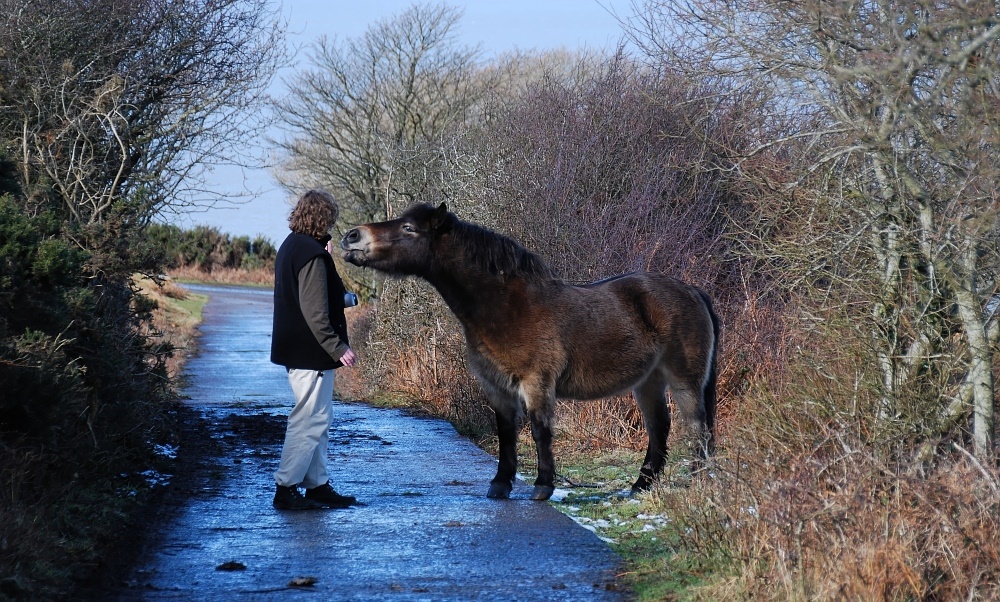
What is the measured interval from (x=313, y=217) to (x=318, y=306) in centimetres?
67

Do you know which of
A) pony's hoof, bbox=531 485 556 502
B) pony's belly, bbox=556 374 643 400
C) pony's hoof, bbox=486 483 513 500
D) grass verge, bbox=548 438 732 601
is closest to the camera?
grass verge, bbox=548 438 732 601

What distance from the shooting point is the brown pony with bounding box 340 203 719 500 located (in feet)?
26.9

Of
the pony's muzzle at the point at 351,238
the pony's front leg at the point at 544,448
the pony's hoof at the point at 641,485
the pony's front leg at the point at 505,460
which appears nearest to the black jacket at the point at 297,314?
the pony's muzzle at the point at 351,238

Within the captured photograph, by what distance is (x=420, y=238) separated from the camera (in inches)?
330

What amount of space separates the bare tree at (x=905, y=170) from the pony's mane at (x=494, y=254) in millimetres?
1906

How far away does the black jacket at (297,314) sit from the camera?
769 cm

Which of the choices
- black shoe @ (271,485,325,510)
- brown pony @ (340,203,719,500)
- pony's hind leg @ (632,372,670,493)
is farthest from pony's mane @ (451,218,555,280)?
black shoe @ (271,485,325,510)

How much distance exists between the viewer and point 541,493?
26.3 feet

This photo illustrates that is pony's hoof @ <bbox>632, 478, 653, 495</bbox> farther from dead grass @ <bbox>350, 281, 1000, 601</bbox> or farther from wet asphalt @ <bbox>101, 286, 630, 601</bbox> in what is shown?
wet asphalt @ <bbox>101, 286, 630, 601</bbox>

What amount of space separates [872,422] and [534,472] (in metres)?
3.41

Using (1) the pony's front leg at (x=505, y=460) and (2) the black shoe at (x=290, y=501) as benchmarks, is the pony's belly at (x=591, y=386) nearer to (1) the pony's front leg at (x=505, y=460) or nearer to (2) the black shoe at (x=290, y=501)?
(1) the pony's front leg at (x=505, y=460)

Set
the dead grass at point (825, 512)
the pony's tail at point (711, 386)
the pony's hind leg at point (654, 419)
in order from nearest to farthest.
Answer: the dead grass at point (825, 512) < the pony's hind leg at point (654, 419) < the pony's tail at point (711, 386)

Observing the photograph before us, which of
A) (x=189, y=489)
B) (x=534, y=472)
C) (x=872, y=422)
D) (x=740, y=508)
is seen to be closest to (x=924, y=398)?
(x=872, y=422)

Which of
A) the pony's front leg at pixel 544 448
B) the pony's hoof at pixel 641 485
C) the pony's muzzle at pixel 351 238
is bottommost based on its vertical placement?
the pony's hoof at pixel 641 485
